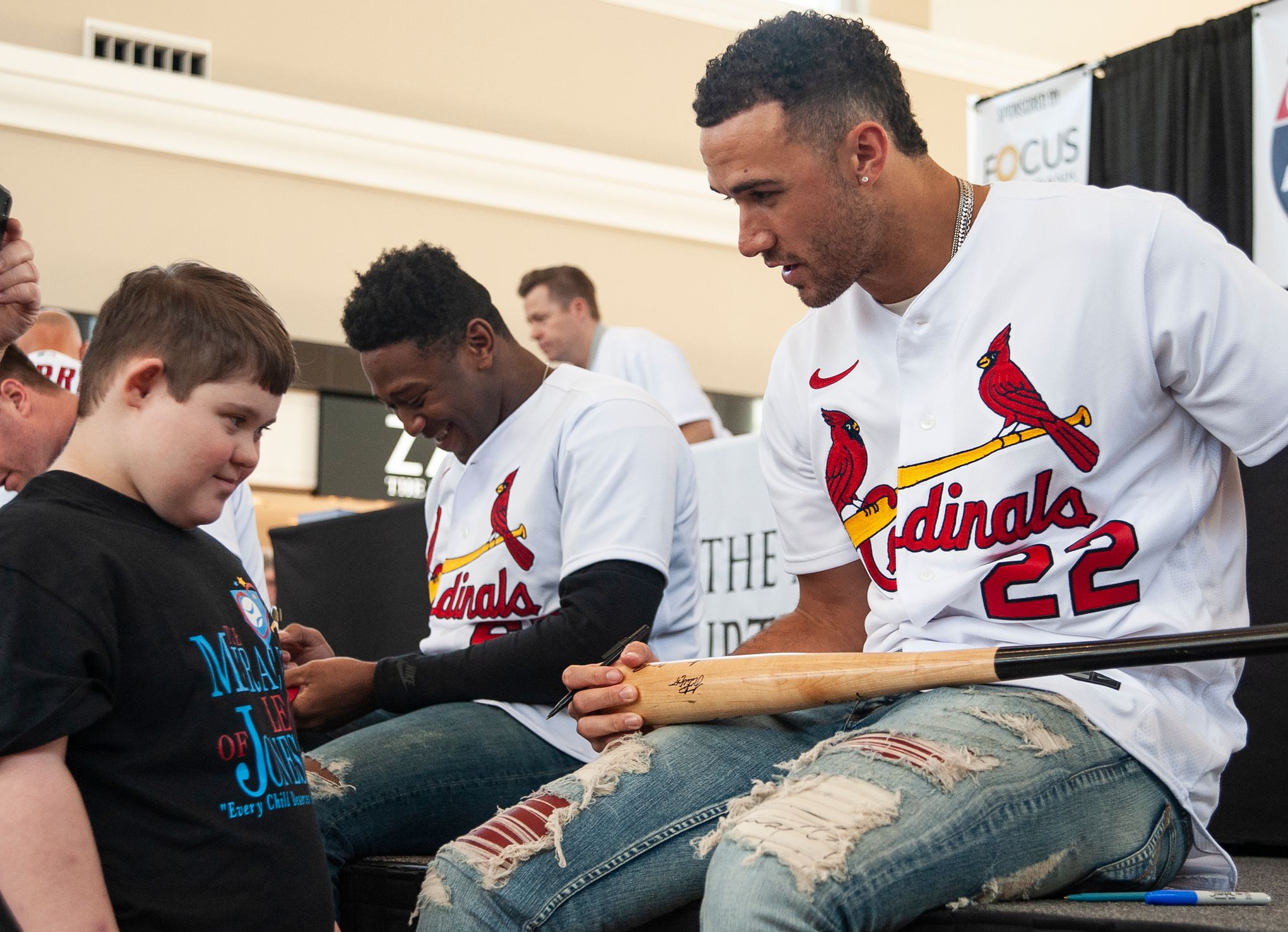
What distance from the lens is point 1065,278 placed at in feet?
4.44

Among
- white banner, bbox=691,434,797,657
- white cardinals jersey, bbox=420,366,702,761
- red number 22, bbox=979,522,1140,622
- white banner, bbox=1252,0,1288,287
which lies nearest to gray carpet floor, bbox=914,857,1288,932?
red number 22, bbox=979,522,1140,622

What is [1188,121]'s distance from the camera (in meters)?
4.29

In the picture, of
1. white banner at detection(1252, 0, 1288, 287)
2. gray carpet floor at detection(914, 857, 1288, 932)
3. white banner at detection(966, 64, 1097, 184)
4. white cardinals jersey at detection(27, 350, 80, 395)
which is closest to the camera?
gray carpet floor at detection(914, 857, 1288, 932)

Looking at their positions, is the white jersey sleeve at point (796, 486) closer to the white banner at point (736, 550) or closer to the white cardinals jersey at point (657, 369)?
the white banner at point (736, 550)

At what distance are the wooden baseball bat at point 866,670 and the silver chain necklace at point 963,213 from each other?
0.47 meters

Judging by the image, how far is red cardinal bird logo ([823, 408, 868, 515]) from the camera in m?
1.51

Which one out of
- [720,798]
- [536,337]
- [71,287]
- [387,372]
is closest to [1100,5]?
[536,337]

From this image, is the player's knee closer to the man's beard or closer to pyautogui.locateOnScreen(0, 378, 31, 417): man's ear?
the man's beard

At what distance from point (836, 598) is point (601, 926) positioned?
20.0 inches

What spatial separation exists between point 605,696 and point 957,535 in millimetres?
412

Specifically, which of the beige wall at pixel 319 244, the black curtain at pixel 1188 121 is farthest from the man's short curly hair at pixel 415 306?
the beige wall at pixel 319 244

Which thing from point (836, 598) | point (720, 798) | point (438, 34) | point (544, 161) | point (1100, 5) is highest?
point (1100, 5)

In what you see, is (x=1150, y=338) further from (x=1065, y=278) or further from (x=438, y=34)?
(x=438, y=34)
